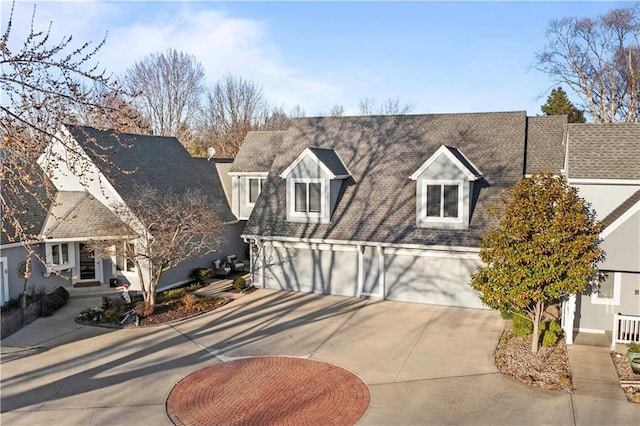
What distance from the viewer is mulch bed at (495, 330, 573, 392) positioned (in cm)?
1174

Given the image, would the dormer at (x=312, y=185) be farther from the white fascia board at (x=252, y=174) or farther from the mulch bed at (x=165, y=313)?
the mulch bed at (x=165, y=313)

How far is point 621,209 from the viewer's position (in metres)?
14.4

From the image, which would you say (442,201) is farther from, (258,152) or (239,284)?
(258,152)

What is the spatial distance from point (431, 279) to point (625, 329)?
6.68 m

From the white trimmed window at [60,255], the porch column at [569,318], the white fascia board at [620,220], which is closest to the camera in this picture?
the white fascia board at [620,220]

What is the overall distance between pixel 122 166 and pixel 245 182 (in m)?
6.40

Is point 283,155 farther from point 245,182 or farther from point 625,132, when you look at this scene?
point 625,132

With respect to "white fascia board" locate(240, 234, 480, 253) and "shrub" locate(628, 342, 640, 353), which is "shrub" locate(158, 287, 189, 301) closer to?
"white fascia board" locate(240, 234, 480, 253)

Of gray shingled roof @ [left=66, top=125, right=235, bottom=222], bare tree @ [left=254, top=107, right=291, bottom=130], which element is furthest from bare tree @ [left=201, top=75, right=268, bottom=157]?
gray shingled roof @ [left=66, top=125, right=235, bottom=222]

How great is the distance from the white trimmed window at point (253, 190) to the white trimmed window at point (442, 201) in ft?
32.1

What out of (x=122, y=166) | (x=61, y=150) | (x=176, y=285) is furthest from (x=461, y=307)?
(x=61, y=150)

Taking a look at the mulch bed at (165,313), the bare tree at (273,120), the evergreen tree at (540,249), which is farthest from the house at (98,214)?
the bare tree at (273,120)

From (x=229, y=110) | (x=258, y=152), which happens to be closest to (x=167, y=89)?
(x=229, y=110)

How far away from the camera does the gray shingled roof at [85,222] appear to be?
19156 millimetres
